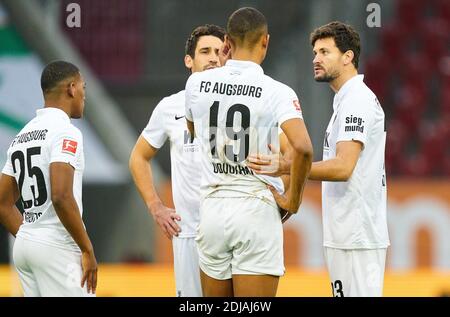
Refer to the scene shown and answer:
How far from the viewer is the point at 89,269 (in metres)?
5.66

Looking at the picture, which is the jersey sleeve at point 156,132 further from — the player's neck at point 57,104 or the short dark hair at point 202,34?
the player's neck at point 57,104

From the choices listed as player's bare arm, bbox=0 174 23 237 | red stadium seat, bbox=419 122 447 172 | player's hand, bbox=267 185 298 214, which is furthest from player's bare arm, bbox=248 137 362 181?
red stadium seat, bbox=419 122 447 172

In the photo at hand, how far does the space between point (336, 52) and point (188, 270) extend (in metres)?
1.69

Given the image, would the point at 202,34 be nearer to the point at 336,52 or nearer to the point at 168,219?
the point at 336,52

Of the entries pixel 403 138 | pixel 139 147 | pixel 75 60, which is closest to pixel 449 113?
pixel 403 138

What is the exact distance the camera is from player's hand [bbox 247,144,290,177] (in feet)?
17.7

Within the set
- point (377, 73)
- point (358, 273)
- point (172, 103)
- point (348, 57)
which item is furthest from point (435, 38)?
point (358, 273)

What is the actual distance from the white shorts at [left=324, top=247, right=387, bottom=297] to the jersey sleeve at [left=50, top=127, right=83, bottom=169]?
5.38ft

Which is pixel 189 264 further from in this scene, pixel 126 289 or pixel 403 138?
pixel 403 138

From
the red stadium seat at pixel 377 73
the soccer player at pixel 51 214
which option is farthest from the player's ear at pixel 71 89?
the red stadium seat at pixel 377 73

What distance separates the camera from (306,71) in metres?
12.4

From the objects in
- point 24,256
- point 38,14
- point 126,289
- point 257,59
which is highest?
point 38,14

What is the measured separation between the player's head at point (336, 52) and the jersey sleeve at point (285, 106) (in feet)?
2.56

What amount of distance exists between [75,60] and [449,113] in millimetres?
5275
